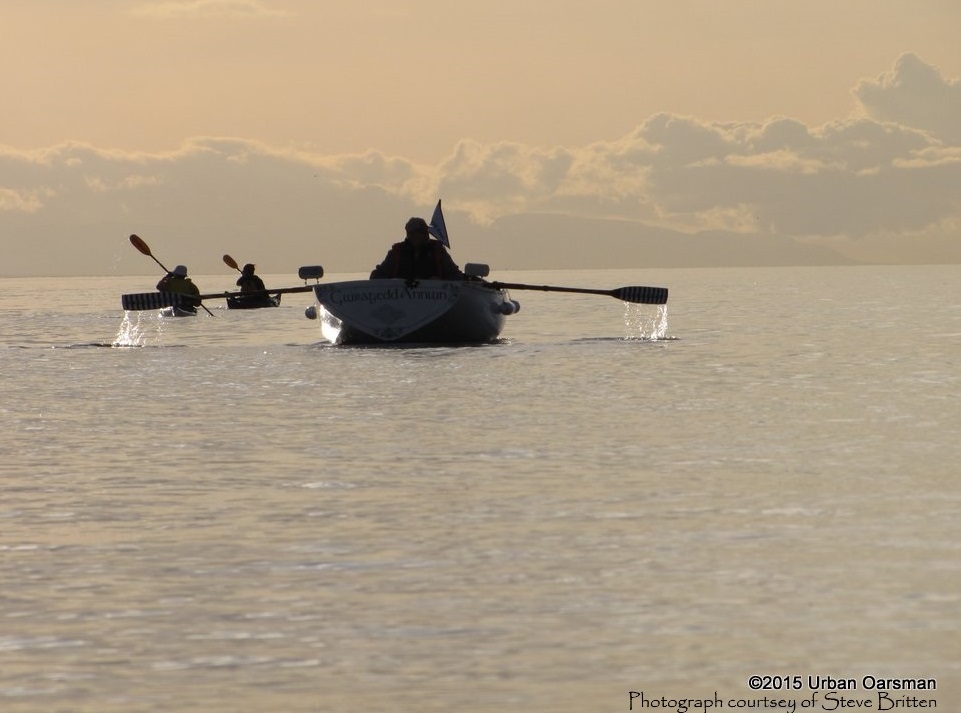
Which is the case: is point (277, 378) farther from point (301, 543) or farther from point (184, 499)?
point (301, 543)

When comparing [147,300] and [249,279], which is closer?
[147,300]

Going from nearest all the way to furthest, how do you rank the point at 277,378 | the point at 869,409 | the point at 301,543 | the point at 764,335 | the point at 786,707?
1. the point at 786,707
2. the point at 301,543
3. the point at 869,409
4. the point at 277,378
5. the point at 764,335

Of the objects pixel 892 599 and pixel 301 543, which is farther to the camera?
pixel 301 543

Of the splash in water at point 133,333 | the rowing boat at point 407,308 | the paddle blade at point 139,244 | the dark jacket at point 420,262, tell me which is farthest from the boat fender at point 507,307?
the paddle blade at point 139,244

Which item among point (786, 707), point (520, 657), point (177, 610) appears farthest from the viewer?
point (177, 610)

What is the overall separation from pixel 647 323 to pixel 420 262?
2601 centimetres

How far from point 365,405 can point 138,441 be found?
14.8ft

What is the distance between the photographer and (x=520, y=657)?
7.09 metres

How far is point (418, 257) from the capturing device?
2992cm

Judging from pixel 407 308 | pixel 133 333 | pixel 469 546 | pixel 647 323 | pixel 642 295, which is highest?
pixel 642 295

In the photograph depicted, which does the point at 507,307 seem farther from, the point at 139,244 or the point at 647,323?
the point at 647,323

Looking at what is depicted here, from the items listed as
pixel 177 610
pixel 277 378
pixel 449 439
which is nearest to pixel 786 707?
pixel 177 610

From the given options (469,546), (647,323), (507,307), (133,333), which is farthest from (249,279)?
(469,546)

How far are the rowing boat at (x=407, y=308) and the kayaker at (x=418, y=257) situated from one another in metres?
0.44
